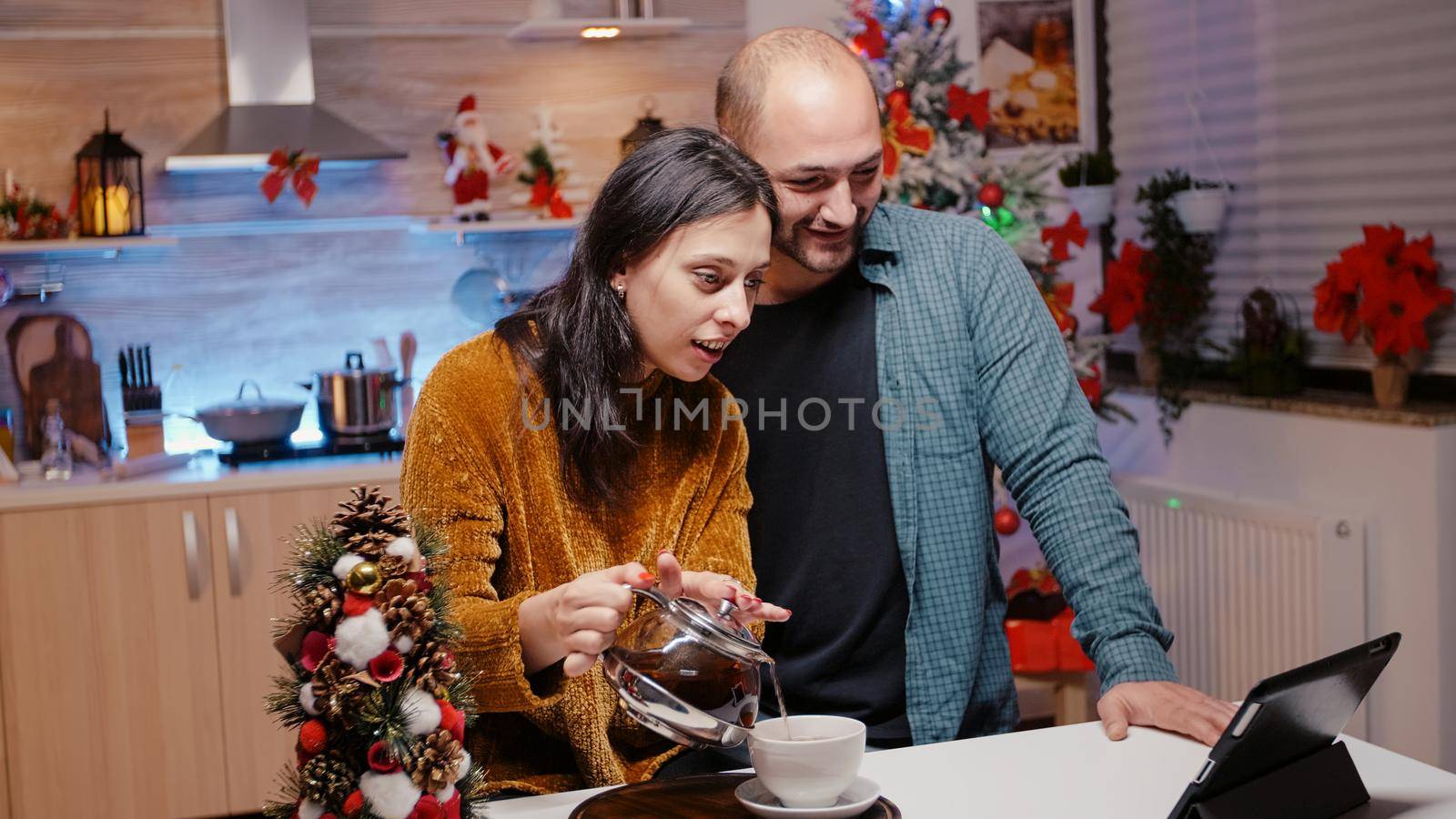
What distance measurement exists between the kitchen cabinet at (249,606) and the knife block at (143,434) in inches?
12.0

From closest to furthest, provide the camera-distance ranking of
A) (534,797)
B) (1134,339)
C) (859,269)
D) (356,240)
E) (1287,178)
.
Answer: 1. (534,797)
2. (859,269)
3. (1287,178)
4. (356,240)
5. (1134,339)

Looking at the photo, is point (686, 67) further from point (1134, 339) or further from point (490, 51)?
point (1134, 339)

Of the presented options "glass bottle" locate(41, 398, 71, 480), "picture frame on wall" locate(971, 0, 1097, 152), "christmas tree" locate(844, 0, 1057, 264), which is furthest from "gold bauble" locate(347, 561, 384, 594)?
"picture frame on wall" locate(971, 0, 1097, 152)

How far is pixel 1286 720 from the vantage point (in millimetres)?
1117

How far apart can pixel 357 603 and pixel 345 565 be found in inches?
1.2

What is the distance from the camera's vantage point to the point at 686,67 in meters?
4.19

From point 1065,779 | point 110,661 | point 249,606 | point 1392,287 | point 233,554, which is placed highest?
point 1392,287

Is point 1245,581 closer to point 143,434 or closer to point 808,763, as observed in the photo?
point 808,763

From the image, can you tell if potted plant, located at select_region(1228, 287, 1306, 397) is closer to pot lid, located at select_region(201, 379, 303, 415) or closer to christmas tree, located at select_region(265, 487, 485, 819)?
pot lid, located at select_region(201, 379, 303, 415)

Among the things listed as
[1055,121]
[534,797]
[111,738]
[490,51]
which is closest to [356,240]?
[490,51]

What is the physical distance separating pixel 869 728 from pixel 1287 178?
95.1 inches

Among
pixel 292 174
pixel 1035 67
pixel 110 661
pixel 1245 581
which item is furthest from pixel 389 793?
pixel 1035 67

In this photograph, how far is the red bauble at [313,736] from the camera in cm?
105

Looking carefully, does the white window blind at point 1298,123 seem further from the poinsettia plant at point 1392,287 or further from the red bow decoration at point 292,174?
the red bow decoration at point 292,174
